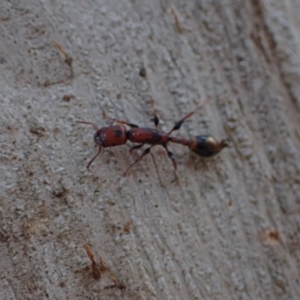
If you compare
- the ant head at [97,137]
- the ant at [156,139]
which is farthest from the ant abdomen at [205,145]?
the ant head at [97,137]

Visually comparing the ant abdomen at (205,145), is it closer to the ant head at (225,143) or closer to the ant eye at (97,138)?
the ant head at (225,143)

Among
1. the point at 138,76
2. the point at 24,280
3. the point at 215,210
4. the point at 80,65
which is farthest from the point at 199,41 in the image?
the point at 24,280

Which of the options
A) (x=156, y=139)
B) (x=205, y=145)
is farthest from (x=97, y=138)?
(x=205, y=145)

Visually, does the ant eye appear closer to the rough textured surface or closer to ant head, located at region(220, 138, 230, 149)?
the rough textured surface

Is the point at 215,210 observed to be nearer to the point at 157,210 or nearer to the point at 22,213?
the point at 157,210

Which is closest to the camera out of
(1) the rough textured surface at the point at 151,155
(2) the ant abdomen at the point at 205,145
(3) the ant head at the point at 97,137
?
(1) the rough textured surface at the point at 151,155

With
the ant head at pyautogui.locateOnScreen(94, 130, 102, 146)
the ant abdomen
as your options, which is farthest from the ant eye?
the ant abdomen

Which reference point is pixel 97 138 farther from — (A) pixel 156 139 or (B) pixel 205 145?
(B) pixel 205 145
